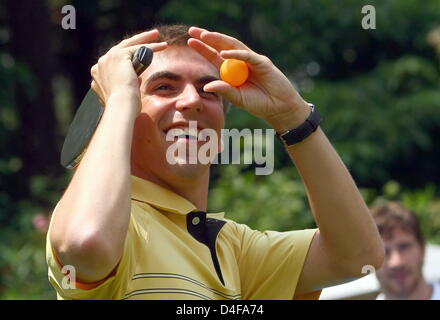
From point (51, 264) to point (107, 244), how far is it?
201 mm

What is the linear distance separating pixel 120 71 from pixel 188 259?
1.67ft

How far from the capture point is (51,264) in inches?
93.4

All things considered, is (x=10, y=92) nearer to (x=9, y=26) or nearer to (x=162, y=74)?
(x=9, y=26)

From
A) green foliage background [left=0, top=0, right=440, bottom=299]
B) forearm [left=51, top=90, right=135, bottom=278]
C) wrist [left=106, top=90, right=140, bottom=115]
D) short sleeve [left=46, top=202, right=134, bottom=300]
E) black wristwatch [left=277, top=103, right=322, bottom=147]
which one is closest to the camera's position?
forearm [left=51, top=90, right=135, bottom=278]

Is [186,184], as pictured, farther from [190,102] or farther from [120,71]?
[120,71]

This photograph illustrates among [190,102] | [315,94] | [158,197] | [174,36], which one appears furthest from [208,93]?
[315,94]

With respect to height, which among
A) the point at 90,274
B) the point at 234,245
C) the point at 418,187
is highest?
the point at 90,274

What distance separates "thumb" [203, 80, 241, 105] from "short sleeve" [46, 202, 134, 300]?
1.42 feet

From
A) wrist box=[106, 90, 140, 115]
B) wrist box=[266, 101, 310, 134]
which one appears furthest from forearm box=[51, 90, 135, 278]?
wrist box=[266, 101, 310, 134]

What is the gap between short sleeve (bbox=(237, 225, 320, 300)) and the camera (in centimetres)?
287

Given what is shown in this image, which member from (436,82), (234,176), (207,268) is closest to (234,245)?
(207,268)

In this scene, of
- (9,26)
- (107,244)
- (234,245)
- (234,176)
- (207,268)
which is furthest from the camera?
(9,26)

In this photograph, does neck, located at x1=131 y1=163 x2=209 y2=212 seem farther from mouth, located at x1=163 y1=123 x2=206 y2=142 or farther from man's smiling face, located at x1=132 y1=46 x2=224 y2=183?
mouth, located at x1=163 y1=123 x2=206 y2=142

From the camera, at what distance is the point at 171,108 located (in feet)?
8.80
